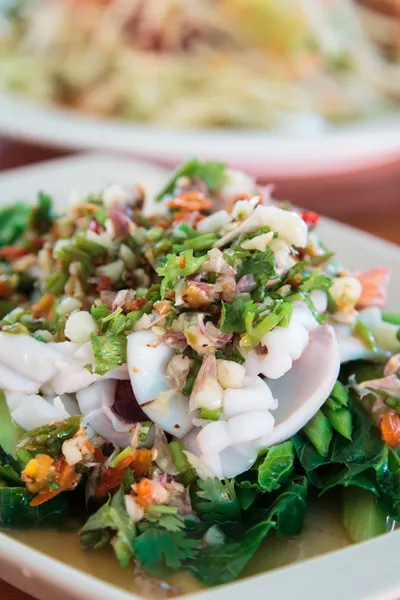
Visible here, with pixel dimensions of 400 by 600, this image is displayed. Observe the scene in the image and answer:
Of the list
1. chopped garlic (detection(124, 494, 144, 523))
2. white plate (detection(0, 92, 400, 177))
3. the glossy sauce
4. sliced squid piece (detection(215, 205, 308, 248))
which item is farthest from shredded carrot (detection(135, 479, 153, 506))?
white plate (detection(0, 92, 400, 177))

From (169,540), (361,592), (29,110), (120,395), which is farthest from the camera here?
(29,110)

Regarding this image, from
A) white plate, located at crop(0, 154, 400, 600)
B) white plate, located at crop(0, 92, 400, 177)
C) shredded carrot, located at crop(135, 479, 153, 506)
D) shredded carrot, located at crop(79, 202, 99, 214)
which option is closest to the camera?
white plate, located at crop(0, 154, 400, 600)

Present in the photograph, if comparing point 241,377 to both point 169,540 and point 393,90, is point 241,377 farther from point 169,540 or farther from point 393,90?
point 393,90

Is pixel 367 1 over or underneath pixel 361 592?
over

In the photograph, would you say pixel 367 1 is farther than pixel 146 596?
Yes

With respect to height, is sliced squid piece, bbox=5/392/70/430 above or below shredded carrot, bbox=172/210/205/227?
below

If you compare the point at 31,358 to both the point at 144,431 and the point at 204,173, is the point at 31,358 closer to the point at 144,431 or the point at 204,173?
the point at 144,431

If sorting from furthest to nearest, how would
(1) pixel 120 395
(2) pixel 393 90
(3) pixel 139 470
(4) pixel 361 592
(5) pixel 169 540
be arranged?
(2) pixel 393 90 < (1) pixel 120 395 < (3) pixel 139 470 < (5) pixel 169 540 < (4) pixel 361 592

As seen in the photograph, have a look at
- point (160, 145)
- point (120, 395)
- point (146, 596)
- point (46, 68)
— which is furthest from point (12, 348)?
point (46, 68)

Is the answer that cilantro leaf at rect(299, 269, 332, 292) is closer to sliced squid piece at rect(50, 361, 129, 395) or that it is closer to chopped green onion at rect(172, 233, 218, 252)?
chopped green onion at rect(172, 233, 218, 252)
